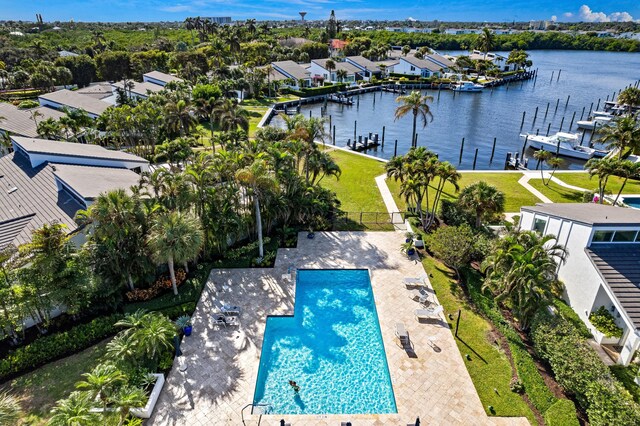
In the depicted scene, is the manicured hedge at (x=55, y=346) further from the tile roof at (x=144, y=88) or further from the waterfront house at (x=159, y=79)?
the waterfront house at (x=159, y=79)

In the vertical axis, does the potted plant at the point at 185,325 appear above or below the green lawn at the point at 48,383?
above

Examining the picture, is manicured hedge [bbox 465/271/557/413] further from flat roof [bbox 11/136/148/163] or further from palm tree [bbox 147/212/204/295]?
flat roof [bbox 11/136/148/163]

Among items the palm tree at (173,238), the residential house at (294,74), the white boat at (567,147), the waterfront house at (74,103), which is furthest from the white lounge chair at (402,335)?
the residential house at (294,74)

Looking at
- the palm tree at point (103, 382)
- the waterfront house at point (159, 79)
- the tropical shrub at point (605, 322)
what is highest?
the waterfront house at point (159, 79)

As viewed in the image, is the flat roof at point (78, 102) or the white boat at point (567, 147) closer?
the flat roof at point (78, 102)

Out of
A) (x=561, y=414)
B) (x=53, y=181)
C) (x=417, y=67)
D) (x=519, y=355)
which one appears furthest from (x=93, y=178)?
(x=417, y=67)
